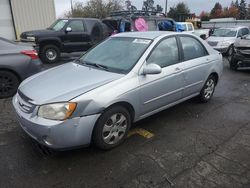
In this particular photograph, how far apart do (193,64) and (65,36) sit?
735 centimetres

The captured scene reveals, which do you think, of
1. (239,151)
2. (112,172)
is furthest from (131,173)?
(239,151)

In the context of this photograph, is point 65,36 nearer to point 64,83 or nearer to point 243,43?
point 243,43

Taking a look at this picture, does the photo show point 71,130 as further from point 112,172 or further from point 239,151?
point 239,151

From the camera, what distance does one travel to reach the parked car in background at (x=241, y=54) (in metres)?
8.34

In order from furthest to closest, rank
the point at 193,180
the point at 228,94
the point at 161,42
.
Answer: the point at 228,94, the point at 161,42, the point at 193,180

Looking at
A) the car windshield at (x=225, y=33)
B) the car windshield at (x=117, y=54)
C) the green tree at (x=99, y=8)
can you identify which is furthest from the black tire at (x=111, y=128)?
the green tree at (x=99, y=8)

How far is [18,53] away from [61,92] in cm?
310

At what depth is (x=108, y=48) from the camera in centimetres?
427

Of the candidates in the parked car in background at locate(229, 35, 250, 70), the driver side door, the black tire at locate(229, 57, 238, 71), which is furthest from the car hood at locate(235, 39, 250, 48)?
the driver side door

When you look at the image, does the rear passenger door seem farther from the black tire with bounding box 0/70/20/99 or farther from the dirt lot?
the black tire with bounding box 0/70/20/99

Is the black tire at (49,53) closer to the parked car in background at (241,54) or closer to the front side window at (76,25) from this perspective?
the front side window at (76,25)

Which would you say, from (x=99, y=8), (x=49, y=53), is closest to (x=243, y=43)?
(x=49, y=53)

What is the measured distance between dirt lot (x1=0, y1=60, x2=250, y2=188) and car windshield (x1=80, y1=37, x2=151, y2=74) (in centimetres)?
113

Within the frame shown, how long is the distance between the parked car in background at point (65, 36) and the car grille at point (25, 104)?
22.7ft
